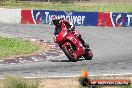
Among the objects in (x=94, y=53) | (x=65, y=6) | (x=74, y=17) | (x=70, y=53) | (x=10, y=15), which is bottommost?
(x=65, y=6)

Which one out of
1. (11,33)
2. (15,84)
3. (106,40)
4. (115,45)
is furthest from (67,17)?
(15,84)

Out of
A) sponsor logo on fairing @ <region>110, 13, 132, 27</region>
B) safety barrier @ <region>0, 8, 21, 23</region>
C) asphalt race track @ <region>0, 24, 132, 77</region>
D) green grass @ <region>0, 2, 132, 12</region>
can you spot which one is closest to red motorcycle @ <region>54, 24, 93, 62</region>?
A: asphalt race track @ <region>0, 24, 132, 77</region>

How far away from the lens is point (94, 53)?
21.2m

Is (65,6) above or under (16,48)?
under

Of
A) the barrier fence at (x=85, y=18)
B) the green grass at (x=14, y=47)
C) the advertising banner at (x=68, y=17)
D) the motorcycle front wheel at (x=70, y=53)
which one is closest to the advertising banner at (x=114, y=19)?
the barrier fence at (x=85, y=18)

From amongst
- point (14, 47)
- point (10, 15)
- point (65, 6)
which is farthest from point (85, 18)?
point (65, 6)

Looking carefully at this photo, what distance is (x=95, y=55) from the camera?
806 inches

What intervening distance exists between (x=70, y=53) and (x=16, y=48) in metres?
4.76

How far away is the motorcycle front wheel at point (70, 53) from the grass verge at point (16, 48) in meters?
3.10

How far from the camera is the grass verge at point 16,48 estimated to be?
19.9 m

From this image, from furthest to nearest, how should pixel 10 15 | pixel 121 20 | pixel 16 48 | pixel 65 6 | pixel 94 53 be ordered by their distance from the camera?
pixel 65 6
pixel 10 15
pixel 121 20
pixel 16 48
pixel 94 53

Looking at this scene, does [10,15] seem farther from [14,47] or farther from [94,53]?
[94,53]

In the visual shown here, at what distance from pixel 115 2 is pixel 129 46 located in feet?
133

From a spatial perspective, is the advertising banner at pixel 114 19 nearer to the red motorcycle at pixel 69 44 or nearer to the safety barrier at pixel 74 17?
the safety barrier at pixel 74 17
